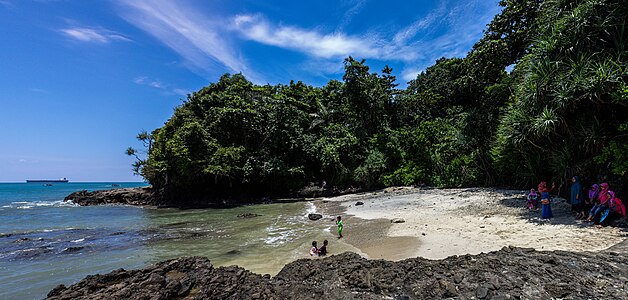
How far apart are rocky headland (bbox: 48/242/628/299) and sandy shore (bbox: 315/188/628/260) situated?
5.63 feet

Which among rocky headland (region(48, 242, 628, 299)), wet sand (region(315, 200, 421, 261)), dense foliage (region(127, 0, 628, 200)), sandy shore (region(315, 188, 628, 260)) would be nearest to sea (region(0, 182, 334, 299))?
wet sand (region(315, 200, 421, 261))

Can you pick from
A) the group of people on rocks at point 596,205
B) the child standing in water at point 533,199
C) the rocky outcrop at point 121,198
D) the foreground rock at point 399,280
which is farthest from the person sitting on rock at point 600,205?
the rocky outcrop at point 121,198

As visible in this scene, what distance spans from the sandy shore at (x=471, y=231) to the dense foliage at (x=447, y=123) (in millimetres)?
2410

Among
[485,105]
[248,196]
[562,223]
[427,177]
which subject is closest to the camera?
[562,223]

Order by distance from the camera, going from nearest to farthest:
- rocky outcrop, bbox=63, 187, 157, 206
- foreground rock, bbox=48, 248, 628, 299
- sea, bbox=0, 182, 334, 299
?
1. foreground rock, bbox=48, 248, 628, 299
2. sea, bbox=0, 182, 334, 299
3. rocky outcrop, bbox=63, 187, 157, 206

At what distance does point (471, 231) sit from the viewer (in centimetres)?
877

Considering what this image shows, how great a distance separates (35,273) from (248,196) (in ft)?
69.4

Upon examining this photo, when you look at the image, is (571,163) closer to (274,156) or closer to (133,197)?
(274,156)

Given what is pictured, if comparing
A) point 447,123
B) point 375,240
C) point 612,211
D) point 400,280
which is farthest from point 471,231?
point 447,123

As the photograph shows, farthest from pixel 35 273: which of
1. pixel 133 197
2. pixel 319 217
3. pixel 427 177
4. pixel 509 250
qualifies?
pixel 133 197

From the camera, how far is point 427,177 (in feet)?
85.8

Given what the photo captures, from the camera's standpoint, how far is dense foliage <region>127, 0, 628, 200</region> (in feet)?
31.0

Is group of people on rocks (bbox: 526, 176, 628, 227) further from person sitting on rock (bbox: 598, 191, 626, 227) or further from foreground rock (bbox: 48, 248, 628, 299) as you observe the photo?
foreground rock (bbox: 48, 248, 628, 299)

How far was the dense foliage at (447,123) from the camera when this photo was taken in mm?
9438
